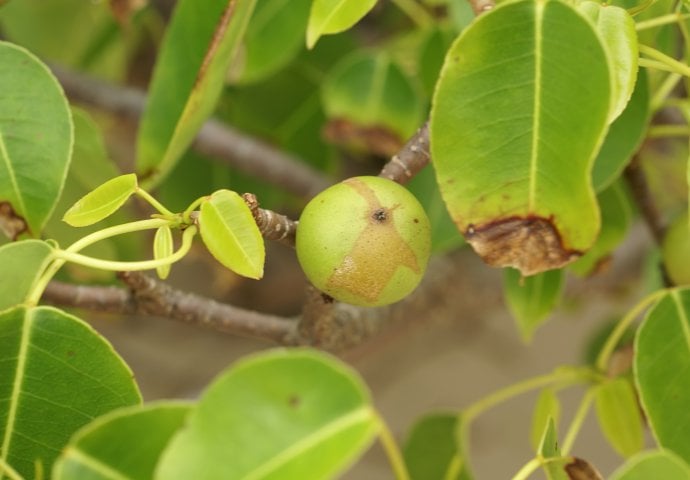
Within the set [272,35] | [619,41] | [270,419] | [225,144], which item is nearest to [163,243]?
[270,419]

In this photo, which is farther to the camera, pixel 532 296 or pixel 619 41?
pixel 532 296

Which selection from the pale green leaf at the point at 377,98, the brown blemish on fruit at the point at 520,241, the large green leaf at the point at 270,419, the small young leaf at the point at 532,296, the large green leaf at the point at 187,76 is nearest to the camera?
the large green leaf at the point at 270,419

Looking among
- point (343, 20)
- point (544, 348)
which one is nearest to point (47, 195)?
point (343, 20)

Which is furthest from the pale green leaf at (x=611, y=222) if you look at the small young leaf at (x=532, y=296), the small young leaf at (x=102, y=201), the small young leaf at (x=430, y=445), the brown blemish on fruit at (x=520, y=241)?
the small young leaf at (x=102, y=201)

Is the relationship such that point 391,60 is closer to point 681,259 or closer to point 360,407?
point 681,259

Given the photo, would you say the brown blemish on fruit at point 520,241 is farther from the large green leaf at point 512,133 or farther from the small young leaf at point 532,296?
the small young leaf at point 532,296

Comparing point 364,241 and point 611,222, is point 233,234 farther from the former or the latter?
point 611,222
